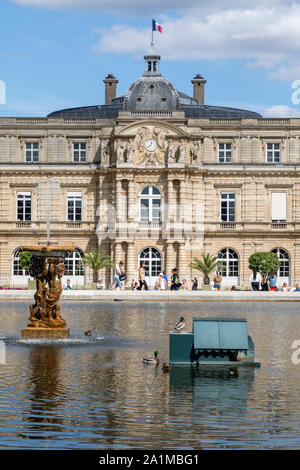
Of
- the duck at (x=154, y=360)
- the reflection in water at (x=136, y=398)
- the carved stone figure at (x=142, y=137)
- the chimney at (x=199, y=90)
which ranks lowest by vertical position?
the reflection in water at (x=136, y=398)

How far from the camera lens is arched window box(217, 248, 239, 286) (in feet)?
236

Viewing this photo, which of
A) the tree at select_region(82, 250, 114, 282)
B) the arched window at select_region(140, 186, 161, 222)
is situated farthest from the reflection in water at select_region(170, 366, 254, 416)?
the arched window at select_region(140, 186, 161, 222)

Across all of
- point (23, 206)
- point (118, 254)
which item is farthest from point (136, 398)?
point (23, 206)

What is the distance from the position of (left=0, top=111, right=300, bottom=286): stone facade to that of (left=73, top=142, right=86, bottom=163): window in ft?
1.00

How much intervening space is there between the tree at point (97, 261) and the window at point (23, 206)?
6.89 m

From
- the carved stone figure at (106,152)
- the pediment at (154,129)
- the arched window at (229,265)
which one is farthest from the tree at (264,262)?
the carved stone figure at (106,152)

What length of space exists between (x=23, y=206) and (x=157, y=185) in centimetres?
1122

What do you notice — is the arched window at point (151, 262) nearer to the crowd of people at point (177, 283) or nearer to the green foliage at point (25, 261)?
the crowd of people at point (177, 283)

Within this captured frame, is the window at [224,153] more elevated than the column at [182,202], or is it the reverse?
the window at [224,153]

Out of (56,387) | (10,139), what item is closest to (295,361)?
(56,387)

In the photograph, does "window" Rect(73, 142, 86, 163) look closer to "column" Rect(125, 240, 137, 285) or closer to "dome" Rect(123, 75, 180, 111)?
"dome" Rect(123, 75, 180, 111)

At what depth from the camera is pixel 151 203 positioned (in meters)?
70.7

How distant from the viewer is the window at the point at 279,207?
72312 mm

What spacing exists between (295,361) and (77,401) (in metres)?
7.99
